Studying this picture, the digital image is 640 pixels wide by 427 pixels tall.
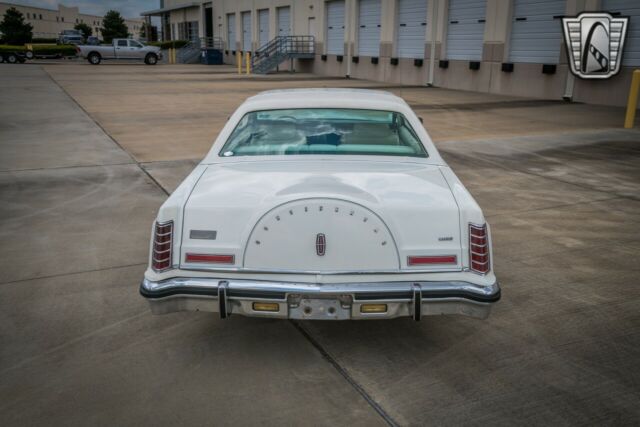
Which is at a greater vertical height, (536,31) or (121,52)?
(536,31)

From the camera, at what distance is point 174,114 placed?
48.1 feet

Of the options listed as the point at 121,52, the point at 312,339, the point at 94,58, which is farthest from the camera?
the point at 121,52

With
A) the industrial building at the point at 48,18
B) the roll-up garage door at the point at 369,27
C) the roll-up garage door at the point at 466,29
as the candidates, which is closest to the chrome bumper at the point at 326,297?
the roll-up garage door at the point at 466,29

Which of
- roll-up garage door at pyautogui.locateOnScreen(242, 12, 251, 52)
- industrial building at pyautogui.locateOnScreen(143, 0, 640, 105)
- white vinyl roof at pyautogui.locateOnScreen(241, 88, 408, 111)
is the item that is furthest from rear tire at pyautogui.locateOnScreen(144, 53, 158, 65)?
white vinyl roof at pyautogui.locateOnScreen(241, 88, 408, 111)

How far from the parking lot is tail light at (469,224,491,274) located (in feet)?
2.12

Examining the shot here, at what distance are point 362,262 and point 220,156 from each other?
1509 mm

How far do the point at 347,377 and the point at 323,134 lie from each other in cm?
176

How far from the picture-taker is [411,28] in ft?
83.1

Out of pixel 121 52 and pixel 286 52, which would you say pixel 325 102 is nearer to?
pixel 286 52

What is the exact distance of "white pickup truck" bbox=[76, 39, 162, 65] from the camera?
3909 cm

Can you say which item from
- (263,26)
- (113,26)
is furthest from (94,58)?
(113,26)

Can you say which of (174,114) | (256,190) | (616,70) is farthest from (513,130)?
(256,190)

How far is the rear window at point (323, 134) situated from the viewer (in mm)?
3898

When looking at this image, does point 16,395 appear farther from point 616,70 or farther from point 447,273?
point 616,70
